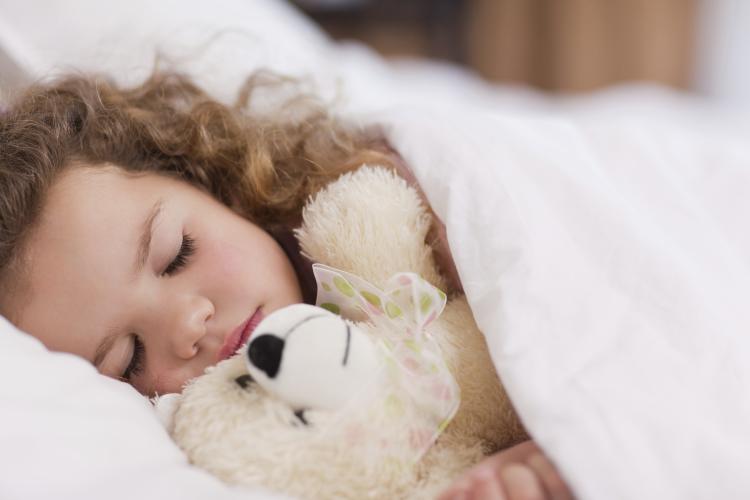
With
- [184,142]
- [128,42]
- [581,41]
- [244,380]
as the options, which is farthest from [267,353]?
[581,41]

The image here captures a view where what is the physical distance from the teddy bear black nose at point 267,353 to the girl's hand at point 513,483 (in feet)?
0.51

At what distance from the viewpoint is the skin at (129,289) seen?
0.62m

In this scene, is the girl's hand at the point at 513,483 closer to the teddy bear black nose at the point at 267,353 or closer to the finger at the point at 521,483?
the finger at the point at 521,483

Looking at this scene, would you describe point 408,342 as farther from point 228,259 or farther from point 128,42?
point 128,42

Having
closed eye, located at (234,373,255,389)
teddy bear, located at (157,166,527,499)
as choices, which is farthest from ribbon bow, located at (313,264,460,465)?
closed eye, located at (234,373,255,389)

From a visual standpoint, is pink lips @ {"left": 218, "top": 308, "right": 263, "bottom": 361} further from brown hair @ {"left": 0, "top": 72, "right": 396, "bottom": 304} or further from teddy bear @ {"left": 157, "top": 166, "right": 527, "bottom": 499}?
brown hair @ {"left": 0, "top": 72, "right": 396, "bottom": 304}

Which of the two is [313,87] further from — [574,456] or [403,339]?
[574,456]

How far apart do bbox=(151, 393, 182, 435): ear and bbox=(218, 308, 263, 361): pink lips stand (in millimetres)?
63

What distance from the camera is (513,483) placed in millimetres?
482

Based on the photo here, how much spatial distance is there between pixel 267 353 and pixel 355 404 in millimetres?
76

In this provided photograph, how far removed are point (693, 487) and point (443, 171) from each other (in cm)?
38

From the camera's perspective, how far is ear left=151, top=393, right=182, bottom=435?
56 centimetres

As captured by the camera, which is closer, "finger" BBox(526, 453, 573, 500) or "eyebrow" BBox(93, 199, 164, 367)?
"finger" BBox(526, 453, 573, 500)

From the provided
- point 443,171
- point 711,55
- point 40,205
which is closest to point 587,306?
point 443,171
